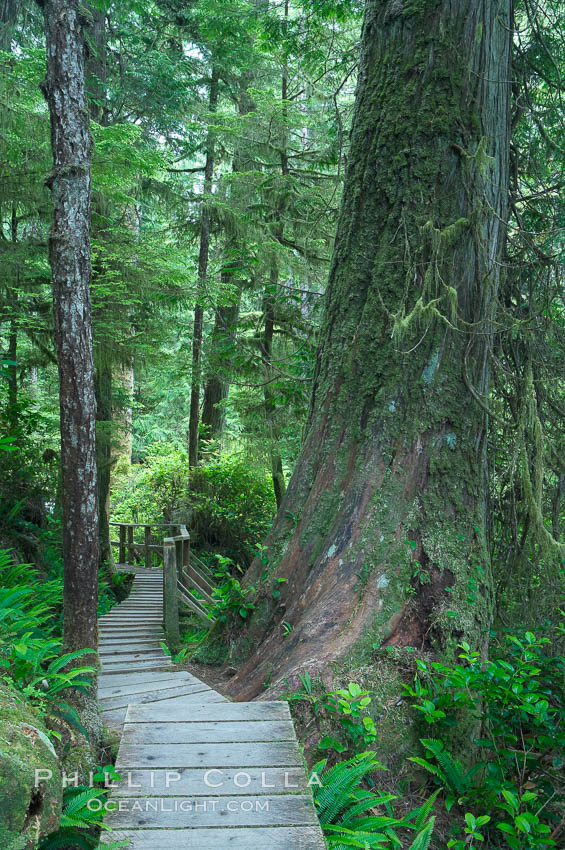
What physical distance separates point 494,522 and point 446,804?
2487 mm

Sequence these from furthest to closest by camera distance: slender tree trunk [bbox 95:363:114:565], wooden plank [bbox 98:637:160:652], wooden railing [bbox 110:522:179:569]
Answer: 1. wooden railing [bbox 110:522:179:569]
2. slender tree trunk [bbox 95:363:114:565]
3. wooden plank [bbox 98:637:160:652]

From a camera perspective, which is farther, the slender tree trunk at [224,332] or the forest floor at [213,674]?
the slender tree trunk at [224,332]

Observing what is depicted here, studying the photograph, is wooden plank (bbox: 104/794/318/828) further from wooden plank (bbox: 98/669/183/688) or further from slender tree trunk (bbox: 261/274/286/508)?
slender tree trunk (bbox: 261/274/286/508)

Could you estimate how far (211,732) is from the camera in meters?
3.14

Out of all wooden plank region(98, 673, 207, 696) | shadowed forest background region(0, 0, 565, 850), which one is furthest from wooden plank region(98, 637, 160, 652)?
shadowed forest background region(0, 0, 565, 850)

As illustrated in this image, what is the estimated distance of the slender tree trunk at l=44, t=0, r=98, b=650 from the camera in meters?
4.48

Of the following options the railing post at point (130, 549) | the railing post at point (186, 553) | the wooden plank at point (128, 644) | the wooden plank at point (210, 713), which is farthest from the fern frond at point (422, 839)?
the railing post at point (130, 549)

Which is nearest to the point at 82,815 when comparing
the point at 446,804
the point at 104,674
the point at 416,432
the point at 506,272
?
the point at 446,804

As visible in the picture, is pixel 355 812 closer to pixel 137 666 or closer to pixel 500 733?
pixel 500 733

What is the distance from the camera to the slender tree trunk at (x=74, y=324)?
4.48 m

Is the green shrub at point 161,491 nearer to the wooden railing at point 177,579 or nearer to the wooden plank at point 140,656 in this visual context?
the wooden railing at point 177,579

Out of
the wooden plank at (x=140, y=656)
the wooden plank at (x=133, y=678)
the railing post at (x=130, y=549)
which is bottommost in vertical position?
the railing post at (x=130, y=549)

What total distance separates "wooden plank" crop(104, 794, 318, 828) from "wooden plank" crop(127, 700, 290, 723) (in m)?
0.69

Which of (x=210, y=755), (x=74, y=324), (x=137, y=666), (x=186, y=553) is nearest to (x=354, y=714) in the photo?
(x=210, y=755)
